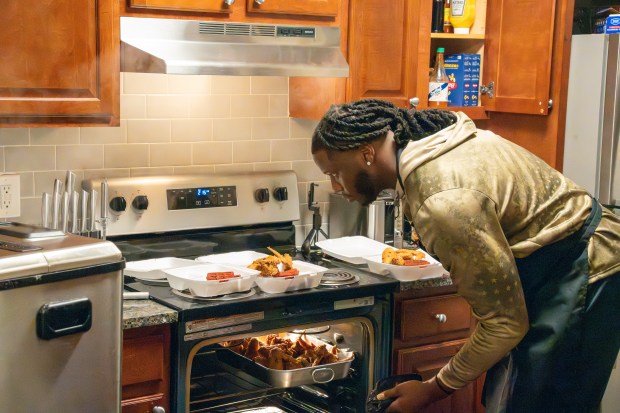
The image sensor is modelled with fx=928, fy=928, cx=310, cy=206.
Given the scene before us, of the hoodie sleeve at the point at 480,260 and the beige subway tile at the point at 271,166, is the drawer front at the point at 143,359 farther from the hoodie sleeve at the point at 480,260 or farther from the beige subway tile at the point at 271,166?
the beige subway tile at the point at 271,166

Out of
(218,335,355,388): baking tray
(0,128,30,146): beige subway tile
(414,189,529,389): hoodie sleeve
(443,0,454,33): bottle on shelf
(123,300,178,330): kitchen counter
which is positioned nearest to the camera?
(414,189,529,389): hoodie sleeve

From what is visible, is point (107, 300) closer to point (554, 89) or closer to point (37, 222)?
point (37, 222)

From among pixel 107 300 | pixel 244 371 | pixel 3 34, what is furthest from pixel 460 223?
pixel 3 34

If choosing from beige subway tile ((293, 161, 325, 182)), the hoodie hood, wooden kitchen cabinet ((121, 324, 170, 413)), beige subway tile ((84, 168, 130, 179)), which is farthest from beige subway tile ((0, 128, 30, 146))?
the hoodie hood

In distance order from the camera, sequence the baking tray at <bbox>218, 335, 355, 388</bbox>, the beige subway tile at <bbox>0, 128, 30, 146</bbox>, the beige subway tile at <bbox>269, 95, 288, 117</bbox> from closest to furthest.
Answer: the baking tray at <bbox>218, 335, 355, 388</bbox> → the beige subway tile at <bbox>0, 128, 30, 146</bbox> → the beige subway tile at <bbox>269, 95, 288, 117</bbox>

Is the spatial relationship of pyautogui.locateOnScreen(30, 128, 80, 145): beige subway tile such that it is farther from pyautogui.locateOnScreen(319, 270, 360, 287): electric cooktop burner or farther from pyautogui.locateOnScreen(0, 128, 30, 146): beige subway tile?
pyautogui.locateOnScreen(319, 270, 360, 287): electric cooktop burner

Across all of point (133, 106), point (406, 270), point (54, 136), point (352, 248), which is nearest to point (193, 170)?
point (133, 106)

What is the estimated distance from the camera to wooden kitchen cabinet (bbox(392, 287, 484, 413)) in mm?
3123

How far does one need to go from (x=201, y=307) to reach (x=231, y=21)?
954mm

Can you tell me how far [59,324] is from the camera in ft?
6.96

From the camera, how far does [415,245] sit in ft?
11.7

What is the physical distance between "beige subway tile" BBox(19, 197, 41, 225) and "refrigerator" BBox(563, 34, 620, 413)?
191cm

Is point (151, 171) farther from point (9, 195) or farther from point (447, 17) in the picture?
point (447, 17)

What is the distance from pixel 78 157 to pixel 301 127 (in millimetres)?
901
